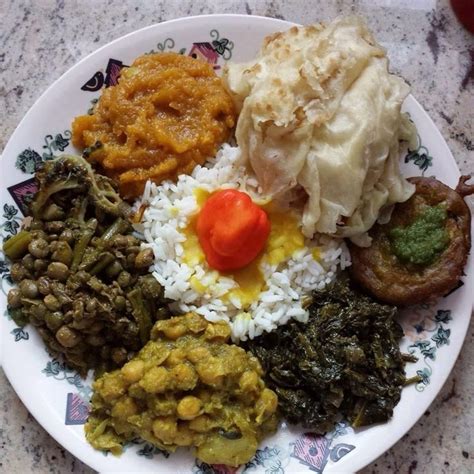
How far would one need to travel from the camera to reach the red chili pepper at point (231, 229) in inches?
142

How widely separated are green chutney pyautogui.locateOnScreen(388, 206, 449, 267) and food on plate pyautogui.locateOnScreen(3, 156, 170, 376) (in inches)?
57.4

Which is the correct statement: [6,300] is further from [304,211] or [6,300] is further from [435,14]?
[435,14]

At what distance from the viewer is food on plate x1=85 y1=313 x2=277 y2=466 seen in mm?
3420

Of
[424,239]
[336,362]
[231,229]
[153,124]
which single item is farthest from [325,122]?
[336,362]

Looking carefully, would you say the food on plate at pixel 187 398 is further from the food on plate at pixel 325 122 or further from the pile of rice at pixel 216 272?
the food on plate at pixel 325 122

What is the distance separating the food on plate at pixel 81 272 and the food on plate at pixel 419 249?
4.28 feet

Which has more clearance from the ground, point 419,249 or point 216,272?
point 419,249

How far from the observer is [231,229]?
3.58 m

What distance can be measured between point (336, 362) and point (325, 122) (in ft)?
4.53

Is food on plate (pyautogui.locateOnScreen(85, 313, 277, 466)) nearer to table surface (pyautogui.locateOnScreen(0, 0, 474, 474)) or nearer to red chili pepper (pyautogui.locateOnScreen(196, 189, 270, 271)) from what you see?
red chili pepper (pyautogui.locateOnScreen(196, 189, 270, 271))

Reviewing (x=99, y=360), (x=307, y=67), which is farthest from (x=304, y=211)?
(x=99, y=360)

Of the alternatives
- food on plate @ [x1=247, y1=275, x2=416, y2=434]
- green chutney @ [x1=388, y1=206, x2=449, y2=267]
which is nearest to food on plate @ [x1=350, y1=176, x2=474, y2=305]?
green chutney @ [x1=388, y1=206, x2=449, y2=267]

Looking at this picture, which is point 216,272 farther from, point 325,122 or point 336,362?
point 325,122

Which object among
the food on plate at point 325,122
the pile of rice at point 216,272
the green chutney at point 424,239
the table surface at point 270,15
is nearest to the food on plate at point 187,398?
the pile of rice at point 216,272
